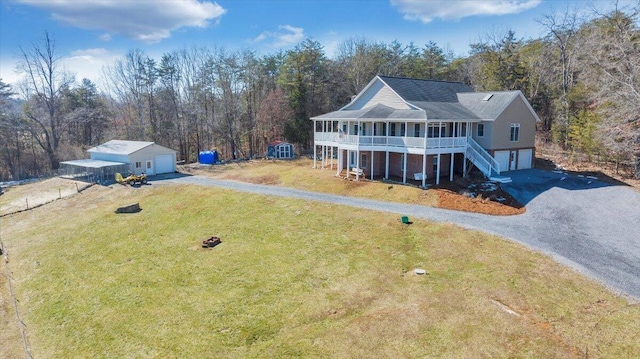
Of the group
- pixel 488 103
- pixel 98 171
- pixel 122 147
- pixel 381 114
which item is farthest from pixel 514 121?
pixel 122 147

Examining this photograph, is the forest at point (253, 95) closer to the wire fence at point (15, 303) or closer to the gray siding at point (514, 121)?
the gray siding at point (514, 121)

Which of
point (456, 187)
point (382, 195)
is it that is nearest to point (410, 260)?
point (382, 195)

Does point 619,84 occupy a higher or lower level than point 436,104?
higher

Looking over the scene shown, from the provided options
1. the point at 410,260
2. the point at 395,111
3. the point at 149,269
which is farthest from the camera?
the point at 395,111

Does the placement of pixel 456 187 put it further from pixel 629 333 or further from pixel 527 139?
pixel 629 333

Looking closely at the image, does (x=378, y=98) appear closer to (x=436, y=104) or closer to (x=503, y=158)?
(x=436, y=104)
